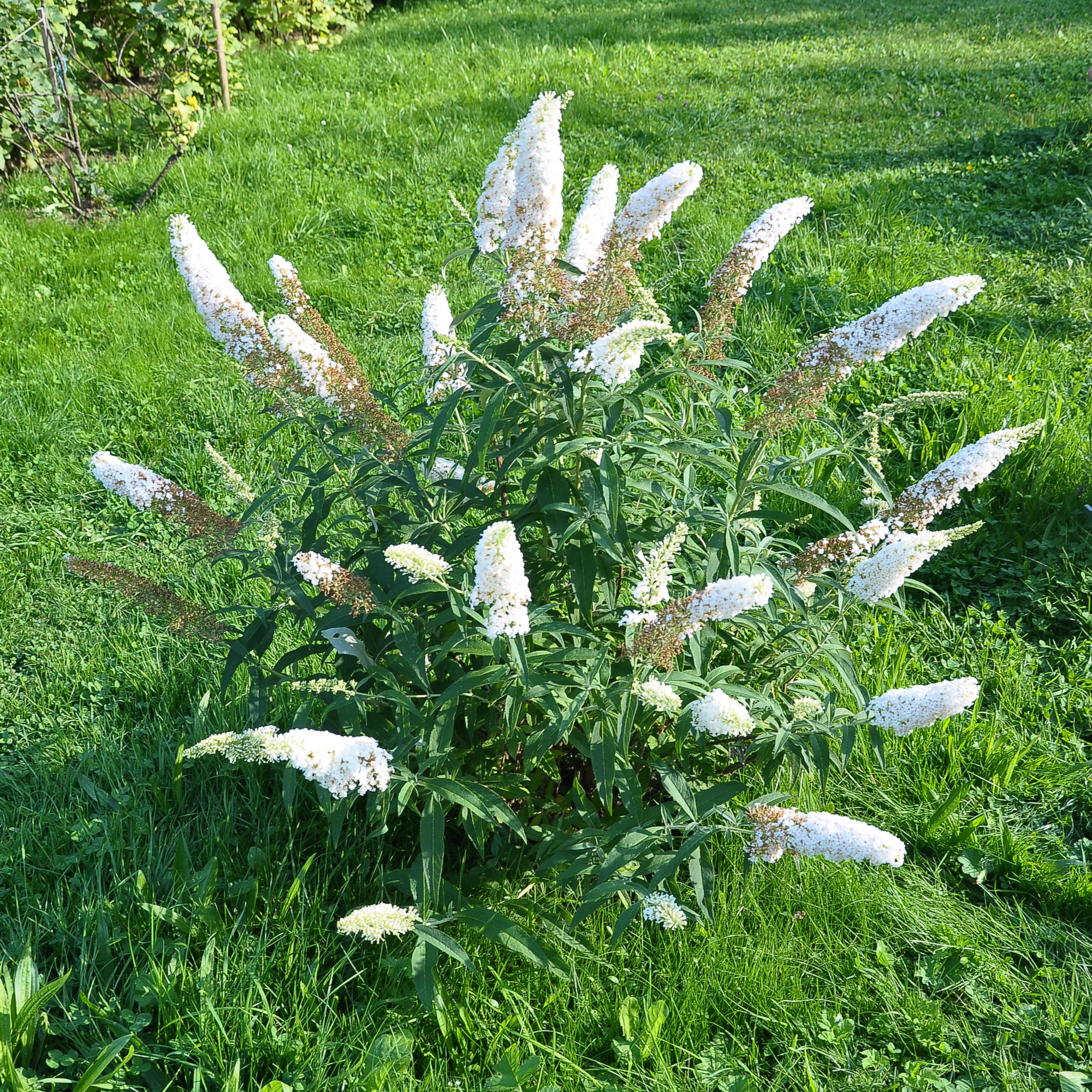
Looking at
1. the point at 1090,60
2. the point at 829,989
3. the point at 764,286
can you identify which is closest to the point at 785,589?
the point at 829,989

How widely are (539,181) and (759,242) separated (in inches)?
18.0

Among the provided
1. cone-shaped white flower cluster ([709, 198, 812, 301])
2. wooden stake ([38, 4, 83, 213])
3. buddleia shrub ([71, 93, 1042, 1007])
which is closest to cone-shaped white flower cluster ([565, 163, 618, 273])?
buddleia shrub ([71, 93, 1042, 1007])

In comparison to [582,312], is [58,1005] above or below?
below

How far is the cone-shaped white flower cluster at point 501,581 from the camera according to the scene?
1.57 metres

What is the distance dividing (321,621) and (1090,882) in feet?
6.46

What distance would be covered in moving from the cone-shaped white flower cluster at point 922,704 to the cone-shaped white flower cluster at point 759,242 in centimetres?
86

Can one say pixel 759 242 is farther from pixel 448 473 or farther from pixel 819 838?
pixel 819 838

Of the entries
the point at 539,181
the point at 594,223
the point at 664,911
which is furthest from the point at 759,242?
the point at 664,911

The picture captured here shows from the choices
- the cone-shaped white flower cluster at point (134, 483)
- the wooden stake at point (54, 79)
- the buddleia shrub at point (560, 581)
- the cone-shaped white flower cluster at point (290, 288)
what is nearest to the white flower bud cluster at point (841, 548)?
the buddleia shrub at point (560, 581)

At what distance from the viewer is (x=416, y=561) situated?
1674 mm

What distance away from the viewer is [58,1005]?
216 centimetres

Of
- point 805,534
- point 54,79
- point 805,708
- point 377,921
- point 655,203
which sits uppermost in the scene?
point 54,79

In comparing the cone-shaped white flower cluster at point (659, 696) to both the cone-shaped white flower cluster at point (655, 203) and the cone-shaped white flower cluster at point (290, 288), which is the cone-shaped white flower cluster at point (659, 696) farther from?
the cone-shaped white flower cluster at point (290, 288)

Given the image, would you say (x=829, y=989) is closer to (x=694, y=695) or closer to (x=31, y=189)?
(x=694, y=695)
